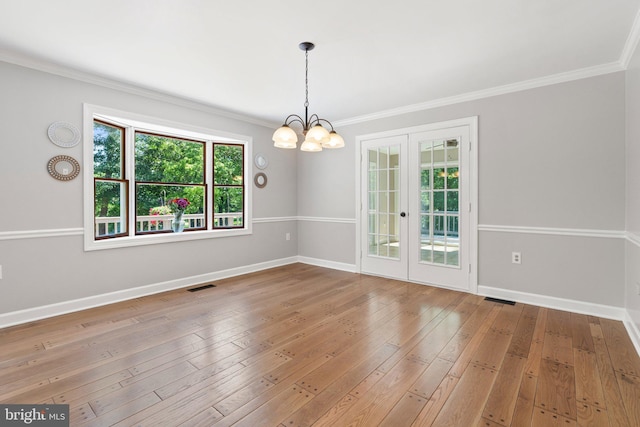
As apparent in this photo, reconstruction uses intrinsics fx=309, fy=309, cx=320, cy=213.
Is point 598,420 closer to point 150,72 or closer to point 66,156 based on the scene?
point 150,72

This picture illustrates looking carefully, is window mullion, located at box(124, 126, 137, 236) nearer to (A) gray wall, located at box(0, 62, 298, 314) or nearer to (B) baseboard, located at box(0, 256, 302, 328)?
(A) gray wall, located at box(0, 62, 298, 314)

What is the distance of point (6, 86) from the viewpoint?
116 inches

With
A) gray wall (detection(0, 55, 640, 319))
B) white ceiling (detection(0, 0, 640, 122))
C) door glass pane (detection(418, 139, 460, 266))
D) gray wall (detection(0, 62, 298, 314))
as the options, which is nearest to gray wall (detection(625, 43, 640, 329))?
gray wall (detection(0, 55, 640, 319))

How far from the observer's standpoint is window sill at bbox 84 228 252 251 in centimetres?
352

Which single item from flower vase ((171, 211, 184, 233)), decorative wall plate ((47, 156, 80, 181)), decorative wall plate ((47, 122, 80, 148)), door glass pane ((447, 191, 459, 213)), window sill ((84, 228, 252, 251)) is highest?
decorative wall plate ((47, 122, 80, 148))

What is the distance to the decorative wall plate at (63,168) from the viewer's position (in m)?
3.21

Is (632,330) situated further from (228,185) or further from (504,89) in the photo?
(228,185)

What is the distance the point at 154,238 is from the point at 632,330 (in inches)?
204

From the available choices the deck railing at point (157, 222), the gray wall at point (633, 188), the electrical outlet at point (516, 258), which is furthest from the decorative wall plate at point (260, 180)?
the gray wall at point (633, 188)

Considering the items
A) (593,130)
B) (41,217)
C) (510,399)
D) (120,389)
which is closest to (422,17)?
(593,130)

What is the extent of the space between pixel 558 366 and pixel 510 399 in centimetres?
70

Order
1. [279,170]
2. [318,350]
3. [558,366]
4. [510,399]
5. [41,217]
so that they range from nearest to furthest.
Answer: [510,399], [558,366], [318,350], [41,217], [279,170]

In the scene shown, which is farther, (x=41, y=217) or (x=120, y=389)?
(x=41, y=217)

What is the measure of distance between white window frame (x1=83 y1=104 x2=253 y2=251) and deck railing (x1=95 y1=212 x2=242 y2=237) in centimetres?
11
